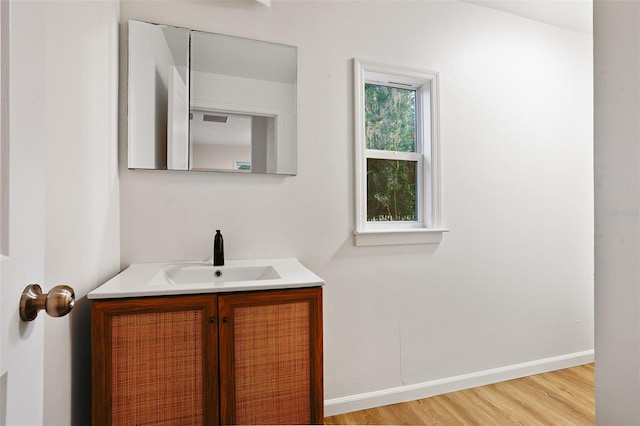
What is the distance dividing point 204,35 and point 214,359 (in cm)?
158

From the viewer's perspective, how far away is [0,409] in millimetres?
496

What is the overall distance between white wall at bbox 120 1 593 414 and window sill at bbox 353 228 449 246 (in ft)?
0.18

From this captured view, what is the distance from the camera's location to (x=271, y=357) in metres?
1.43

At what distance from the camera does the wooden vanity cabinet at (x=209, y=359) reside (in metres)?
1.26

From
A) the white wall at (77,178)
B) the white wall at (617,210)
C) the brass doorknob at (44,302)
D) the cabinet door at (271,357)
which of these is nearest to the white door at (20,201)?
the brass doorknob at (44,302)

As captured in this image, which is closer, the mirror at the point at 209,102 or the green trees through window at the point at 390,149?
the mirror at the point at 209,102

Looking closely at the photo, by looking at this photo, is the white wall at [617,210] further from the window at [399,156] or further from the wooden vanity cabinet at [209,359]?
the window at [399,156]

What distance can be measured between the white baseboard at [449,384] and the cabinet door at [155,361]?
94 centimetres

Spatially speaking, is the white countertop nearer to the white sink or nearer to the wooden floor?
the white sink

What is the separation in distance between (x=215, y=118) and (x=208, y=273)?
813 millimetres

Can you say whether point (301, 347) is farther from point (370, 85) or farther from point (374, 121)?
point (370, 85)

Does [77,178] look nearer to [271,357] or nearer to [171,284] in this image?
[171,284]

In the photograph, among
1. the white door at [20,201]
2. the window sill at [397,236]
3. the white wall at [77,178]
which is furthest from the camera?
the window sill at [397,236]

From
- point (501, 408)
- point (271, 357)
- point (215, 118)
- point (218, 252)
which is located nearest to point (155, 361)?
point (271, 357)
